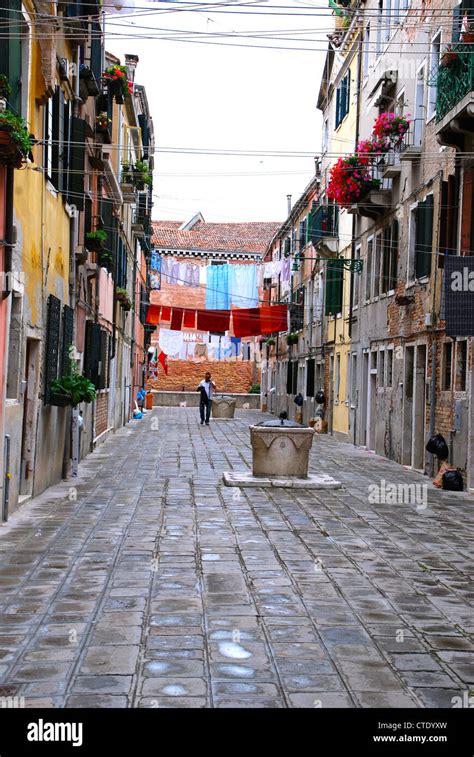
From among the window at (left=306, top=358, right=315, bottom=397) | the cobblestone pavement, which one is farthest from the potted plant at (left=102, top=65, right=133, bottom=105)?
the window at (left=306, top=358, right=315, bottom=397)

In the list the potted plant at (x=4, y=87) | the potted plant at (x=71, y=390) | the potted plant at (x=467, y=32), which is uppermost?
the potted plant at (x=467, y=32)

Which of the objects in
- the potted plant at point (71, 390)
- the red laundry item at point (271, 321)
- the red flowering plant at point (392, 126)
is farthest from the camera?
the red laundry item at point (271, 321)

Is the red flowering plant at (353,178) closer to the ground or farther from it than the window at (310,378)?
farther from it

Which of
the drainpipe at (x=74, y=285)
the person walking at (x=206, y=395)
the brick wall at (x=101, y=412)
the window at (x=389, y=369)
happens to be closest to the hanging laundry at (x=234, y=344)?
the person walking at (x=206, y=395)

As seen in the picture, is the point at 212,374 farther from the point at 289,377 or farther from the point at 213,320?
the point at 289,377

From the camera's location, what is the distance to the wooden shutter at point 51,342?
44.2 ft

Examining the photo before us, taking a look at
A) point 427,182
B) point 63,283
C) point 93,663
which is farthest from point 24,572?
point 427,182

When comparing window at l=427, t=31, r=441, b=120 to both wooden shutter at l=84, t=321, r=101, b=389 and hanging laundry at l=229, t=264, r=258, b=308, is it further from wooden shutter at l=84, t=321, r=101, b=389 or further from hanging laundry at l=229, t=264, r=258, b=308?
hanging laundry at l=229, t=264, r=258, b=308

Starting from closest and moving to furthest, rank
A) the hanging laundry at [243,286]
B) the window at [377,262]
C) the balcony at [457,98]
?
the balcony at [457,98] → the window at [377,262] → the hanging laundry at [243,286]

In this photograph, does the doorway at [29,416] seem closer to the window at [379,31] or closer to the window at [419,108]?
the window at [419,108]

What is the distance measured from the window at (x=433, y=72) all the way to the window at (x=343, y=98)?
11188 millimetres

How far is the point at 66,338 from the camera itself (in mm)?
15211

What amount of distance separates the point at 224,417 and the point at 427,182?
20899mm

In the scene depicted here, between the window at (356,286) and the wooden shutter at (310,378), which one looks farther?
the wooden shutter at (310,378)
